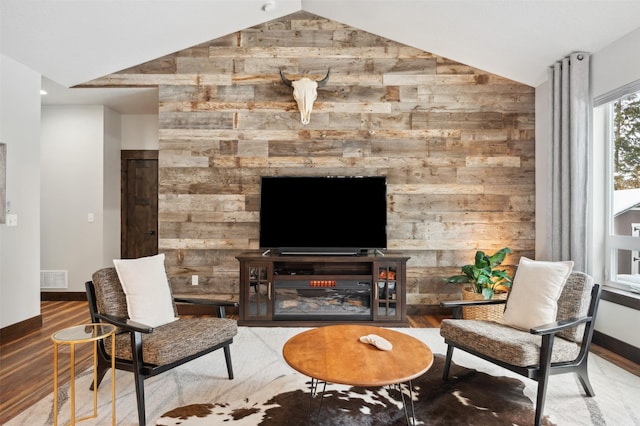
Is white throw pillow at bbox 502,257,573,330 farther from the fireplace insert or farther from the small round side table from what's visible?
the small round side table

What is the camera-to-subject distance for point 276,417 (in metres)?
2.06

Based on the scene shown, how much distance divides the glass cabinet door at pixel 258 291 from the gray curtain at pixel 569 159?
2960 millimetres

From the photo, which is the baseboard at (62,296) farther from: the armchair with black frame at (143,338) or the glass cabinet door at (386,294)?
the glass cabinet door at (386,294)

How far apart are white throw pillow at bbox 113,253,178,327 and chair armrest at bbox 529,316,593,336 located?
2341 mm

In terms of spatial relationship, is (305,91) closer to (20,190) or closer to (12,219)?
(20,190)

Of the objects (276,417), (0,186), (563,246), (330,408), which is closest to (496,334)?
(330,408)

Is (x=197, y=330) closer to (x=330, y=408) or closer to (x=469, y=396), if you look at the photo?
(x=330, y=408)

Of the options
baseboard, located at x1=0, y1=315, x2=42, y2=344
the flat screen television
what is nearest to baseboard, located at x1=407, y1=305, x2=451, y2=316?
the flat screen television

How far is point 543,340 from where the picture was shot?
2.06 meters

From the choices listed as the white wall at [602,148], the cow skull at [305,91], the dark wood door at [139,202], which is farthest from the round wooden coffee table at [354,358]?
the dark wood door at [139,202]

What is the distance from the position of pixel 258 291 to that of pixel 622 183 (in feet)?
12.0

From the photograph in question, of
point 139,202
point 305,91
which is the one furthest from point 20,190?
point 305,91

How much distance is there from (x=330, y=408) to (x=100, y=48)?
4.04m

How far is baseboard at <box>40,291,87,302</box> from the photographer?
16.0ft
